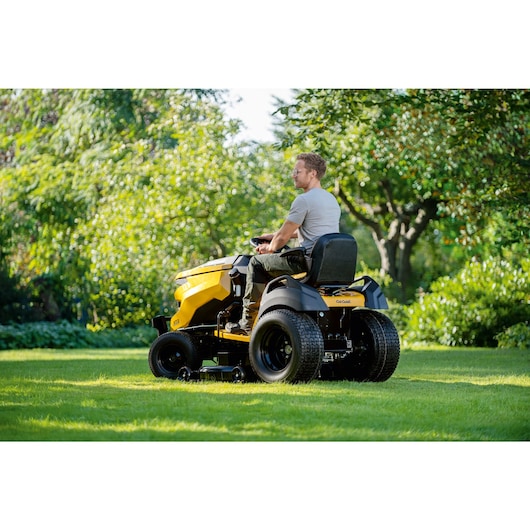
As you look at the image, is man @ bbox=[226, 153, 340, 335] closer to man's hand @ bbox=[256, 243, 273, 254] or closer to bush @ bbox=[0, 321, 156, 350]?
man's hand @ bbox=[256, 243, 273, 254]

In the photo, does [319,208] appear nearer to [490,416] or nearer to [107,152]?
[490,416]

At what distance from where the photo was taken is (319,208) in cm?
672

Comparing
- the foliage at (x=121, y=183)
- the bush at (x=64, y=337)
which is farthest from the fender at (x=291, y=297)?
the bush at (x=64, y=337)

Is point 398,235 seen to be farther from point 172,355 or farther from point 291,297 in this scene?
point 291,297

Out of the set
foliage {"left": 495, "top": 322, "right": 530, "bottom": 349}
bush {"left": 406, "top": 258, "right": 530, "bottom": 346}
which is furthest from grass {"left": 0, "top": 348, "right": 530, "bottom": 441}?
bush {"left": 406, "top": 258, "right": 530, "bottom": 346}

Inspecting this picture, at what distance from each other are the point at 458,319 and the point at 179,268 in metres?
4.89

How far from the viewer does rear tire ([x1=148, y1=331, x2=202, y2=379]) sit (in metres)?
7.54

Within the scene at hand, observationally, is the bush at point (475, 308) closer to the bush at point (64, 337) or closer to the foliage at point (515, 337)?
the foliage at point (515, 337)

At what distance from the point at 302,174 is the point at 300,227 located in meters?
0.37

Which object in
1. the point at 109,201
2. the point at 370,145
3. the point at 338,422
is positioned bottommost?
the point at 338,422

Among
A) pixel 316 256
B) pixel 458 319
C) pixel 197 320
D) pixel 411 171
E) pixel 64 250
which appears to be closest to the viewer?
pixel 316 256

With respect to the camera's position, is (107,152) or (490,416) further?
(107,152)

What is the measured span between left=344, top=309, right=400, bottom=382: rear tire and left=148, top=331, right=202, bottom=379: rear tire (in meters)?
1.21
